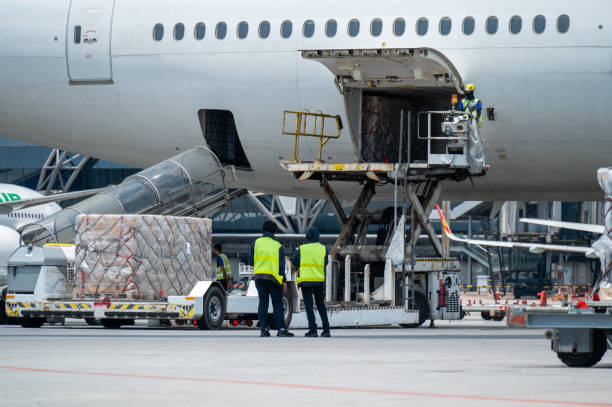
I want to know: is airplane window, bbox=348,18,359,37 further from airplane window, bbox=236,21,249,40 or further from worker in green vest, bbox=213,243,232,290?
worker in green vest, bbox=213,243,232,290

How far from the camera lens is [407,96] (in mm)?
20703

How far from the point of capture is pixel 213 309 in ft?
59.4

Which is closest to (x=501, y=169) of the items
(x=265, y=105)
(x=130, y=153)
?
(x=265, y=105)

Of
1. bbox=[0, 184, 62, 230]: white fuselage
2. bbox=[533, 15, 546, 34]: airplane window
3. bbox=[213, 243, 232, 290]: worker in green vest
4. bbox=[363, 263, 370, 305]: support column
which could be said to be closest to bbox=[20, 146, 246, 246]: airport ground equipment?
bbox=[213, 243, 232, 290]: worker in green vest

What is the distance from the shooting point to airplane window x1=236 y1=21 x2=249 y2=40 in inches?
797

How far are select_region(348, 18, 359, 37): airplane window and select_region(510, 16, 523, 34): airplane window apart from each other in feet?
9.08

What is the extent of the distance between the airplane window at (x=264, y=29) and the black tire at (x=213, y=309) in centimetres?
502

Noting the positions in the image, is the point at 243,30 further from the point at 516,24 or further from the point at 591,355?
the point at 591,355

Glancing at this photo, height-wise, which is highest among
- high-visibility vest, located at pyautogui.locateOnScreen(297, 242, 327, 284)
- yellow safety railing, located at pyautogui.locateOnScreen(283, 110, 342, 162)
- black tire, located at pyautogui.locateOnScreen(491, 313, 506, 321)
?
yellow safety railing, located at pyautogui.locateOnScreen(283, 110, 342, 162)

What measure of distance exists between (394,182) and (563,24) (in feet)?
13.4

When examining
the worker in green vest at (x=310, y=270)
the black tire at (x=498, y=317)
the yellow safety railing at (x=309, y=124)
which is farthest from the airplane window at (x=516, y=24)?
the black tire at (x=498, y=317)

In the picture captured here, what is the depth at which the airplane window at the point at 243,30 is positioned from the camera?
66.4 ft

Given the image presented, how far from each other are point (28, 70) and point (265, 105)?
4999 mm

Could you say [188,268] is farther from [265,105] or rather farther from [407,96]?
[407,96]
